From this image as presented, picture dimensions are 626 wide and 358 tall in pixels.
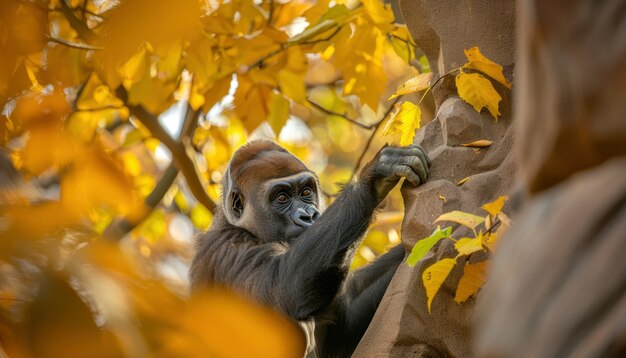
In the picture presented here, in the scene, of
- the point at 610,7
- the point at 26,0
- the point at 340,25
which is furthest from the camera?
the point at 340,25

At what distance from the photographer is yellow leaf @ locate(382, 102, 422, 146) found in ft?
16.0

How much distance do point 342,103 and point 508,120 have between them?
4.57 meters

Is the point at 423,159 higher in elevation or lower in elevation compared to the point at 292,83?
higher

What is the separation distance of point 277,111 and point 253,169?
43 centimetres

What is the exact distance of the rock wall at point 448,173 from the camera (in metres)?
4.60

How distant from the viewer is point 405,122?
16.1 feet

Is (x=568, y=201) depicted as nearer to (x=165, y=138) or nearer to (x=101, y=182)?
(x=101, y=182)

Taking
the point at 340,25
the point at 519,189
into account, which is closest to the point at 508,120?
the point at 340,25

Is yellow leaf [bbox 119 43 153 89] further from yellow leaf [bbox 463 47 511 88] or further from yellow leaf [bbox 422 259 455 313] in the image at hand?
yellow leaf [bbox 422 259 455 313]

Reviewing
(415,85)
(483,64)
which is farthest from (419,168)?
(483,64)

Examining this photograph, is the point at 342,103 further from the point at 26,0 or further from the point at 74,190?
the point at 26,0

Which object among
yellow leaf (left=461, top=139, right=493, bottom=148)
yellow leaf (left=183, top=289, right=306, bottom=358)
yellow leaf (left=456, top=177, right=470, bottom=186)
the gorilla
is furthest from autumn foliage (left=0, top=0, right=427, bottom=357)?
yellow leaf (left=461, top=139, right=493, bottom=148)

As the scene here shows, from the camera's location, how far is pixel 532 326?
7.32 ft

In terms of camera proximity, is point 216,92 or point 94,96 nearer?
point 216,92
